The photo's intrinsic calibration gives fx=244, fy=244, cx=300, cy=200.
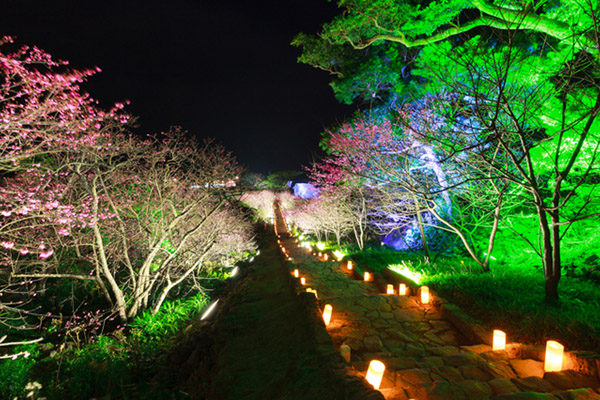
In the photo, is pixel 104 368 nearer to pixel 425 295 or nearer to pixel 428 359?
pixel 428 359

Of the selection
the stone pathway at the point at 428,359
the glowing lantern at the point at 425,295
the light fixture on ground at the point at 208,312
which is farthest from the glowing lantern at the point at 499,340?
the light fixture on ground at the point at 208,312

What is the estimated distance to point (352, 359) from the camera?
348 cm

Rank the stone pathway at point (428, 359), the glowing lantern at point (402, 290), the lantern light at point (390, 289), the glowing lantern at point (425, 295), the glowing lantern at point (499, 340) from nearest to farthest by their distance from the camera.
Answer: the stone pathway at point (428, 359) → the glowing lantern at point (499, 340) → the glowing lantern at point (425, 295) → the glowing lantern at point (402, 290) → the lantern light at point (390, 289)

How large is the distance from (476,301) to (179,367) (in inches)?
243

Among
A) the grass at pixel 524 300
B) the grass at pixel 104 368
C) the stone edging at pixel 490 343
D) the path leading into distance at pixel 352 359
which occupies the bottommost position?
the grass at pixel 104 368

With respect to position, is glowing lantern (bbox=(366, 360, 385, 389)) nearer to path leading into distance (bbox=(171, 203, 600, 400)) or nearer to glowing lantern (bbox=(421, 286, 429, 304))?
path leading into distance (bbox=(171, 203, 600, 400))

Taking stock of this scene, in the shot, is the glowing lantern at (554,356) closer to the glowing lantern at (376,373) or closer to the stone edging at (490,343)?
the stone edging at (490,343)

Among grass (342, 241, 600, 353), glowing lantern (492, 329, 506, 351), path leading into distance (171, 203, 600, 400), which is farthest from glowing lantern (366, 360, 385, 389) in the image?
grass (342, 241, 600, 353)

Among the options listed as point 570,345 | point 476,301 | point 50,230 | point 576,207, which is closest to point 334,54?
point 576,207

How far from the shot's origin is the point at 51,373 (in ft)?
17.1

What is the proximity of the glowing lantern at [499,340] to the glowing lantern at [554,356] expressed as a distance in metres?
0.47

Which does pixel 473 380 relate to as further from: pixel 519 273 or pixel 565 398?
pixel 519 273

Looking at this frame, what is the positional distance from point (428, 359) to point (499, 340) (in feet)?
3.46

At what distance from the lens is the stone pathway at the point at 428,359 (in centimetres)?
259
